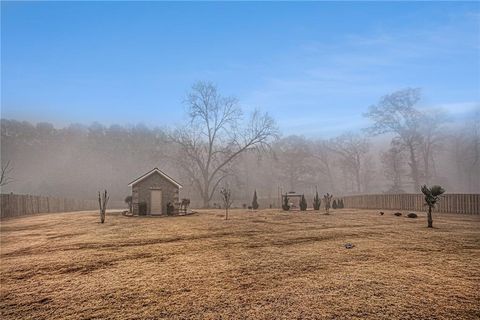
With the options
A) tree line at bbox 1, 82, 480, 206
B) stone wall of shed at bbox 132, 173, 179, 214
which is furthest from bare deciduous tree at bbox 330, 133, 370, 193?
stone wall of shed at bbox 132, 173, 179, 214

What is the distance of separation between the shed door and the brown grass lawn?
16.8 m

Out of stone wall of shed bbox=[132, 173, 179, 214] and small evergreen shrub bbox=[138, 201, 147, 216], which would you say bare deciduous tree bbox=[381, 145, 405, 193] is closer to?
stone wall of shed bbox=[132, 173, 179, 214]

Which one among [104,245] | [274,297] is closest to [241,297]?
[274,297]

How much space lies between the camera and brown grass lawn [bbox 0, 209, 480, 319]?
6520 mm

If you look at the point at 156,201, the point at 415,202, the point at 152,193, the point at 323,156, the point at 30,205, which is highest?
the point at 323,156

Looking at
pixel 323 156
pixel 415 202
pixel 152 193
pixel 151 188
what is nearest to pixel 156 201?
pixel 152 193

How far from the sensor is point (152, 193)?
31.8 m

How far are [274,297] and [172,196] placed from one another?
26.6 meters

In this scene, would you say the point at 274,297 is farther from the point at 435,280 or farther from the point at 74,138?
the point at 74,138

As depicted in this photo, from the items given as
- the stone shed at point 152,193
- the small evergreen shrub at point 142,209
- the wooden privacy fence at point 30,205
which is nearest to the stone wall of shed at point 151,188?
the stone shed at point 152,193

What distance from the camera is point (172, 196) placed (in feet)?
107

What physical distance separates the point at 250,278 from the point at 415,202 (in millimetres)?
30075

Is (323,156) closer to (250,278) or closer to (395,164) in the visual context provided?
(395,164)

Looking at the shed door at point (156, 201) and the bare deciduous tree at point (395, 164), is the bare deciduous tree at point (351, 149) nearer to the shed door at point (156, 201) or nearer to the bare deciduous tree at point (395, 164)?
the bare deciduous tree at point (395, 164)
